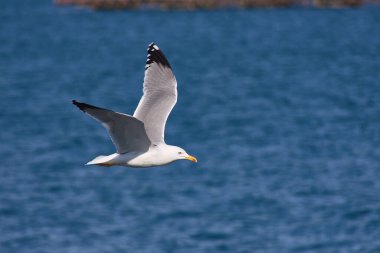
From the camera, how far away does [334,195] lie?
98.0ft

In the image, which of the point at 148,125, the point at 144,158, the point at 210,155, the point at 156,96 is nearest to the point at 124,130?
the point at 144,158

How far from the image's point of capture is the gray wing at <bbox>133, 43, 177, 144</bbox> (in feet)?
41.8

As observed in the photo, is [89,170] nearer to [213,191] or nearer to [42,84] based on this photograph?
[213,191]

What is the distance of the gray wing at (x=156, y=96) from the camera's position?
41.8 ft

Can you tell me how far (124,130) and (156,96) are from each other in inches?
36.6

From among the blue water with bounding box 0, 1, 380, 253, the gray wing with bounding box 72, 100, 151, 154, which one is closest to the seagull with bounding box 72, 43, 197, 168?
the gray wing with bounding box 72, 100, 151, 154

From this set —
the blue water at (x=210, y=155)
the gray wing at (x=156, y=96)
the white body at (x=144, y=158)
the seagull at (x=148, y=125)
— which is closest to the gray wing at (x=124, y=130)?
the seagull at (x=148, y=125)

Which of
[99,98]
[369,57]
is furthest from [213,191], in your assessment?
[369,57]

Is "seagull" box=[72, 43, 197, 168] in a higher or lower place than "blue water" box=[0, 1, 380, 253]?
lower

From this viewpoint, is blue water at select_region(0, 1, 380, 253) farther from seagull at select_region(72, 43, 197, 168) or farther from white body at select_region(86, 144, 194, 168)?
white body at select_region(86, 144, 194, 168)

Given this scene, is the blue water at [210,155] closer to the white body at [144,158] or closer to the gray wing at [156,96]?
the gray wing at [156,96]

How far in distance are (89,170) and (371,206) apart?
37.5ft

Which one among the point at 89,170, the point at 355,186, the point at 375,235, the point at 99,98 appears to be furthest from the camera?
the point at 99,98

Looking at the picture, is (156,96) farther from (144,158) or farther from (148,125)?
(144,158)
